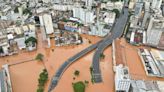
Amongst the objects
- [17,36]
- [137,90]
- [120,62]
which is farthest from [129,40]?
[17,36]

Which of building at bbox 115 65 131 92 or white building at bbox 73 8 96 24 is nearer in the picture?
building at bbox 115 65 131 92

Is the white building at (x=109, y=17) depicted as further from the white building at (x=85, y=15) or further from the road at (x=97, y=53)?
the white building at (x=85, y=15)

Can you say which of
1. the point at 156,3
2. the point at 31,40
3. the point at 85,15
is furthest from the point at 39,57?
the point at 156,3

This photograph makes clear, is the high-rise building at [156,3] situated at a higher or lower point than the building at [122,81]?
higher

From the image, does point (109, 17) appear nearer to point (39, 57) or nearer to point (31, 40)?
point (31, 40)

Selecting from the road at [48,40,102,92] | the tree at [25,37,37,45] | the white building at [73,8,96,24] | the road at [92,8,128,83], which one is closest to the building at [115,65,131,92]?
the road at [92,8,128,83]

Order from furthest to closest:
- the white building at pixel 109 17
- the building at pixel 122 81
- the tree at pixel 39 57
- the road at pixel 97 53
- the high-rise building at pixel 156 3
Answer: the high-rise building at pixel 156 3
the white building at pixel 109 17
the tree at pixel 39 57
the road at pixel 97 53
the building at pixel 122 81

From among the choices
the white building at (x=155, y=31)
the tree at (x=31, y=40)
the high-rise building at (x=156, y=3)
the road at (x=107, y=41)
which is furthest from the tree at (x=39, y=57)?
the high-rise building at (x=156, y=3)

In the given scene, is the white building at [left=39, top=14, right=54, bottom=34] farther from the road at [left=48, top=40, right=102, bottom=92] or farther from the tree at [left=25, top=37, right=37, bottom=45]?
the road at [left=48, top=40, right=102, bottom=92]
